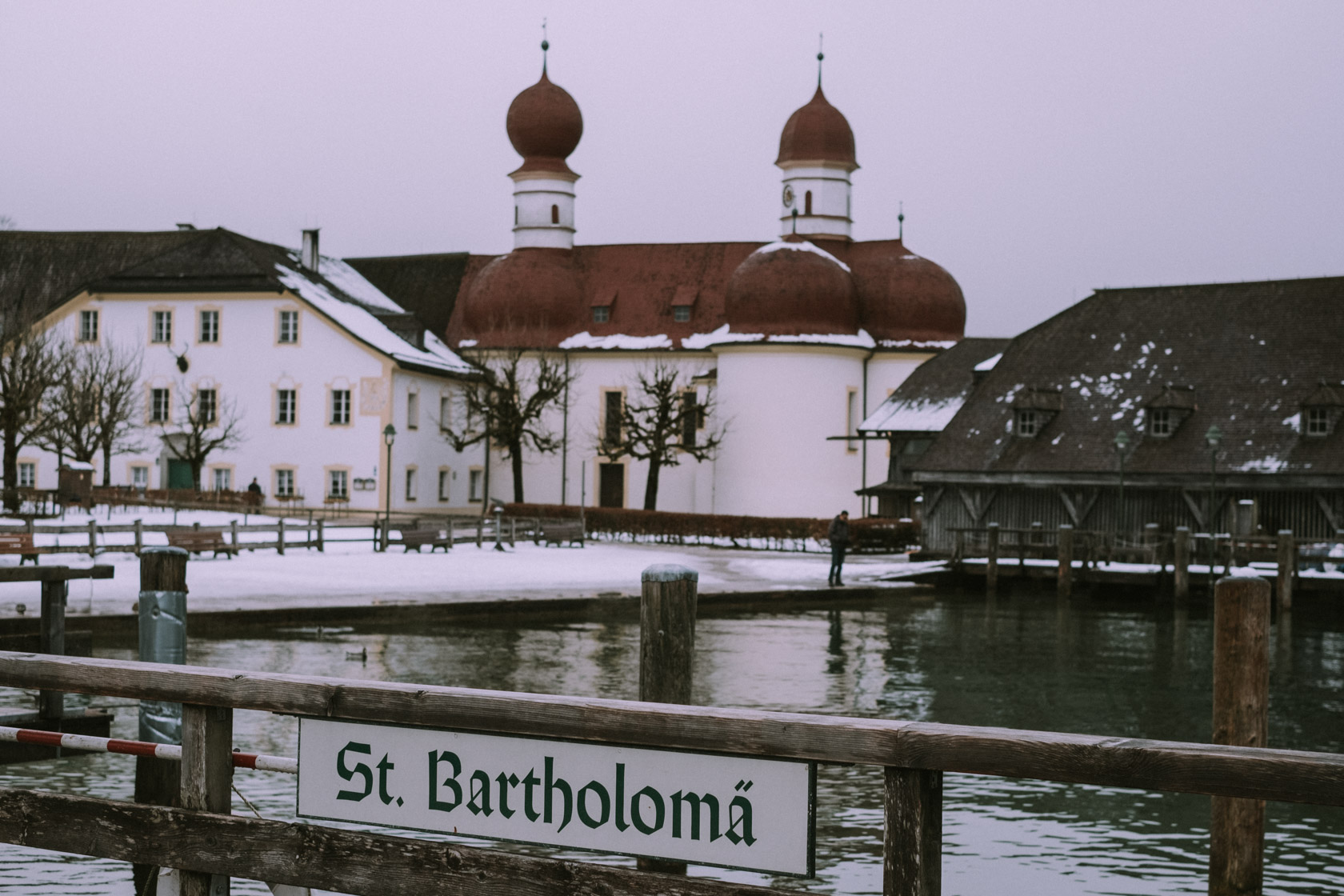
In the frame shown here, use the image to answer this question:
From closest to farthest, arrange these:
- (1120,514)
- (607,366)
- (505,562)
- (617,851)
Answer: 1. (617,851)
2. (505,562)
3. (1120,514)
4. (607,366)

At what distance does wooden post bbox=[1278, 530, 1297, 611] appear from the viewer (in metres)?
33.7

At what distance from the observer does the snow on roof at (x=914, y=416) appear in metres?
52.5

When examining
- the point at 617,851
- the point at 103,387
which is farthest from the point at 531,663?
the point at 103,387

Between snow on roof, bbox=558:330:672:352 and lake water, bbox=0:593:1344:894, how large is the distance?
1208 inches

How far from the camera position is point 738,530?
50.5 meters

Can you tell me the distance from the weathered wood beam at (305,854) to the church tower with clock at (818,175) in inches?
2402

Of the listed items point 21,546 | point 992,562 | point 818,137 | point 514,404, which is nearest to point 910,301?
point 818,137

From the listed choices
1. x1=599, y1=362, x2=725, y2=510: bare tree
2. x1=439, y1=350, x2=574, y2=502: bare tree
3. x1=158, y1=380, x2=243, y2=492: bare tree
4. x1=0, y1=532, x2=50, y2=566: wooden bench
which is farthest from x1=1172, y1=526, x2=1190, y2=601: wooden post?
x1=158, y1=380, x2=243, y2=492: bare tree

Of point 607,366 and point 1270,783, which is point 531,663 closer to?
point 1270,783

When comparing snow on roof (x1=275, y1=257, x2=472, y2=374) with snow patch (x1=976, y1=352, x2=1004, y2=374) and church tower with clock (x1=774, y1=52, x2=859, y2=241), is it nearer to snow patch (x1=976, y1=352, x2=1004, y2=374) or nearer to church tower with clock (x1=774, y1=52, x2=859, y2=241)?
church tower with clock (x1=774, y1=52, x2=859, y2=241)

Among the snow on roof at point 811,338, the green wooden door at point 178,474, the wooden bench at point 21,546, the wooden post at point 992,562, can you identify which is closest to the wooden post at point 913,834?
the wooden bench at point 21,546

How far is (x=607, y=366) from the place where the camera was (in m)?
65.5

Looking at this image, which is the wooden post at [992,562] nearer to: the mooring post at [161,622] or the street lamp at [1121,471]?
the street lamp at [1121,471]

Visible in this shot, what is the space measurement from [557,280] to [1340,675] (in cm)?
4654
